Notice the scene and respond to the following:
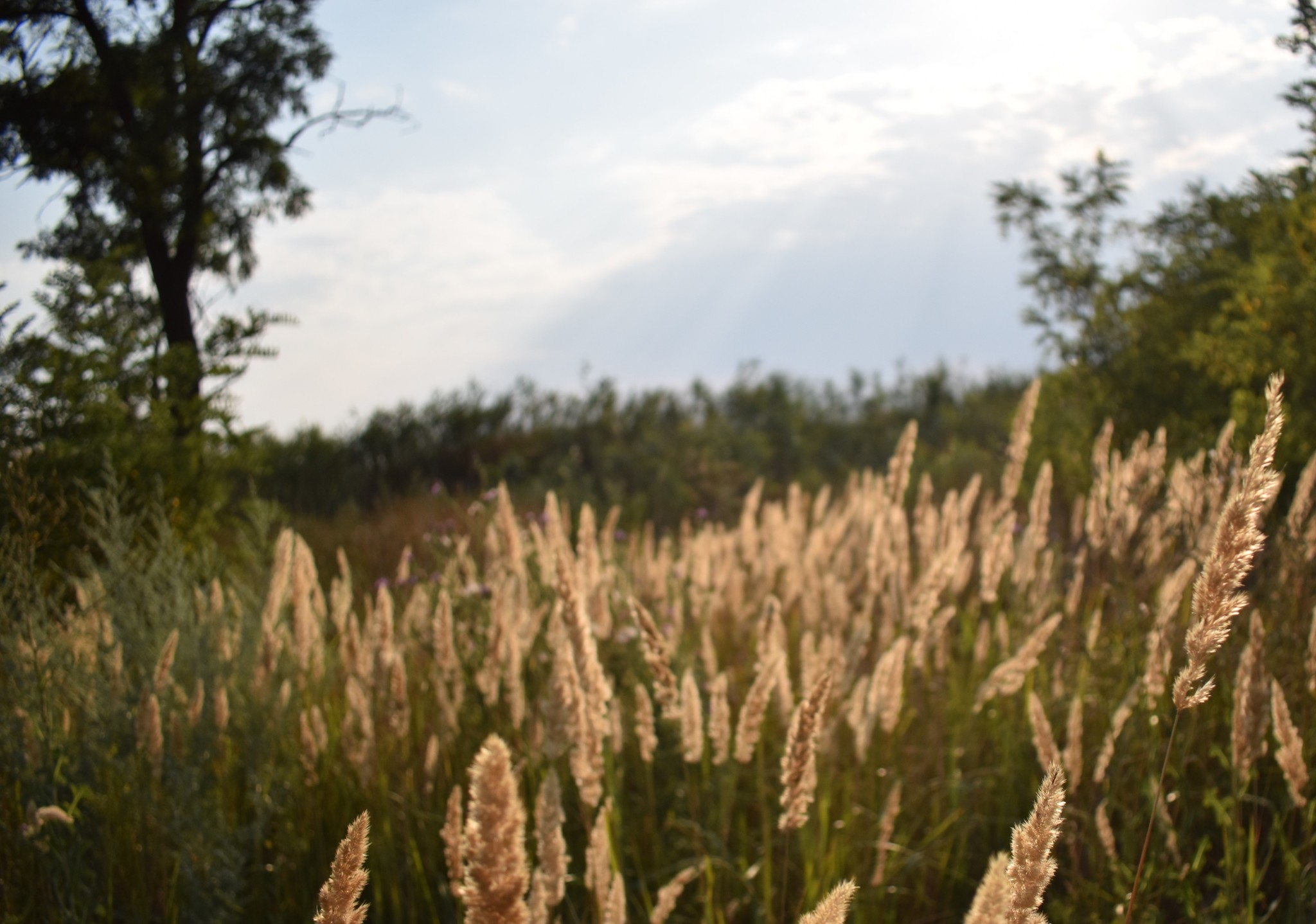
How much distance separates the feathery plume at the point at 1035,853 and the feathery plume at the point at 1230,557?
1.02ft

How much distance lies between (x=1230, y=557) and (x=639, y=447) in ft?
35.8

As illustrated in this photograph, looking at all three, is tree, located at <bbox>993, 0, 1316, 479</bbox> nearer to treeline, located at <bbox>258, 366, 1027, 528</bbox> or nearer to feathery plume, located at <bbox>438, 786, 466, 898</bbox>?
treeline, located at <bbox>258, 366, 1027, 528</bbox>

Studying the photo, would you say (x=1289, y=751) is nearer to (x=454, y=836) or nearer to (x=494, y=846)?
(x=454, y=836)

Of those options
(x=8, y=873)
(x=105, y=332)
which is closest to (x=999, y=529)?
(x=8, y=873)

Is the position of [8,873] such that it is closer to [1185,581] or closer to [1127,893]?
[1127,893]

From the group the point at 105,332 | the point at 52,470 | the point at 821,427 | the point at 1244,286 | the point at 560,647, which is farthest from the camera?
the point at 821,427

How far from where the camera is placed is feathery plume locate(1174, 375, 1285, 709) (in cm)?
104

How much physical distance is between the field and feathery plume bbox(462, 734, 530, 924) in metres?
0.53

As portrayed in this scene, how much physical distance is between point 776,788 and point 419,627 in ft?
3.93

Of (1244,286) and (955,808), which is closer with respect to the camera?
(955,808)

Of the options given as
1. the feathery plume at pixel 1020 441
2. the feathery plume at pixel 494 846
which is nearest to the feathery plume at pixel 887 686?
the feathery plume at pixel 1020 441

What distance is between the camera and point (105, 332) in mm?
4453

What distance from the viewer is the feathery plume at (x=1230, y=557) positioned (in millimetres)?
1044

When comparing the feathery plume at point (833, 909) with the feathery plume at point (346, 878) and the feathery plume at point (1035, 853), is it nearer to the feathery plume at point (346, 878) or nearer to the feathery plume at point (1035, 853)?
the feathery plume at point (1035, 853)
